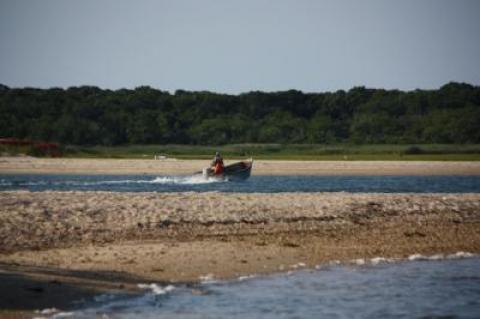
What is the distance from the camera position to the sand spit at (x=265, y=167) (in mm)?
51312

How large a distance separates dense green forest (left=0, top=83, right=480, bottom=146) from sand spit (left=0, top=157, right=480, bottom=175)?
88.4ft

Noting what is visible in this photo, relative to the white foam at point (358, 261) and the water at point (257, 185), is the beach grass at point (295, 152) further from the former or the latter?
the white foam at point (358, 261)

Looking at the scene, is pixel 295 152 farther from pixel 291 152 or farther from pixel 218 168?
pixel 218 168

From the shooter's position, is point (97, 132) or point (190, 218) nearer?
point (190, 218)

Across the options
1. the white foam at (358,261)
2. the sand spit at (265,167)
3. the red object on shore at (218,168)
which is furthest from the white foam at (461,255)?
the sand spit at (265,167)

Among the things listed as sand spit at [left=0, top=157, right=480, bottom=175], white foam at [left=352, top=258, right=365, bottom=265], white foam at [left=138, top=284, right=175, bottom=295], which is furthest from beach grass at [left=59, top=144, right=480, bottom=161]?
white foam at [left=138, top=284, right=175, bottom=295]

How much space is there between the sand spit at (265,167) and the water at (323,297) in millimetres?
36031

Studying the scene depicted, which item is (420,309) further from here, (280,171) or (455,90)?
(455,90)

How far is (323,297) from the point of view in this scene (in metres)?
13.1

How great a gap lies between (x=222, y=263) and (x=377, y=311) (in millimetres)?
3397

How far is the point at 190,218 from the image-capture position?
715 inches

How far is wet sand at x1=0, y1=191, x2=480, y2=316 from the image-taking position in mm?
13211

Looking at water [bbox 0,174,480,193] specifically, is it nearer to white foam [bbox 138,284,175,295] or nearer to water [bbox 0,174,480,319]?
water [bbox 0,174,480,319]

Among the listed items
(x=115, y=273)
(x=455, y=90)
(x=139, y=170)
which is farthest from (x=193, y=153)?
(x=115, y=273)
